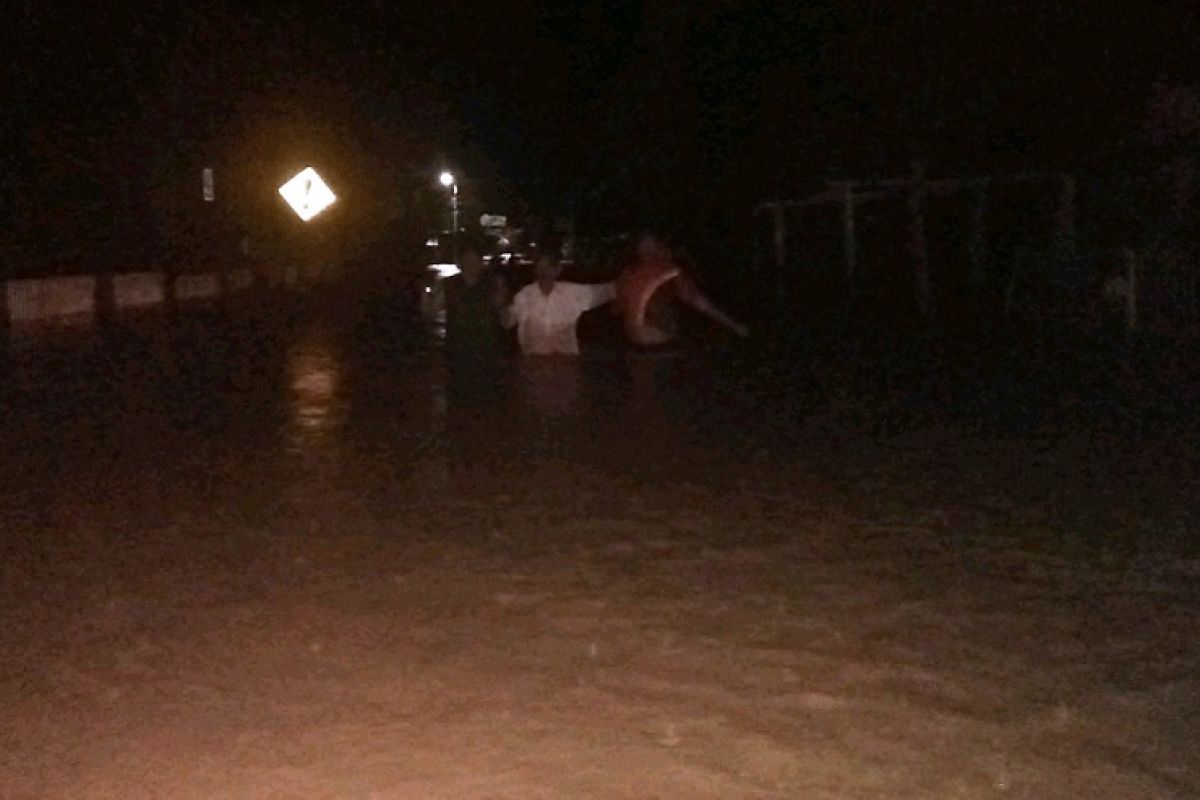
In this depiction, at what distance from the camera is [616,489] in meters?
11.5

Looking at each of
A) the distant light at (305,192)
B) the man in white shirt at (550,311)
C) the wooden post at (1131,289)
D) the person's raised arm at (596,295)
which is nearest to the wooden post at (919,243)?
the wooden post at (1131,289)

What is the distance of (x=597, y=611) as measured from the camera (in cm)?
797

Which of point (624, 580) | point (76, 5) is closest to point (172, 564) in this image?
point (624, 580)

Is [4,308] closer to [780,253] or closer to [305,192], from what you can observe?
[305,192]

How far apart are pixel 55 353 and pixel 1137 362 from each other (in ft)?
46.9

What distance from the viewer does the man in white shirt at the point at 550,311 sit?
2139cm

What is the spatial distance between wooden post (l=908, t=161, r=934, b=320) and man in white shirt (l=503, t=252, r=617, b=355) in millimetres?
6428

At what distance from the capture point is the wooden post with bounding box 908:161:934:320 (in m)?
26.5

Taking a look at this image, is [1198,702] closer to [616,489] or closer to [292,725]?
[292,725]

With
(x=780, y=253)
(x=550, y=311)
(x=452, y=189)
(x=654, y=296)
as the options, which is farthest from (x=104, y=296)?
(x=452, y=189)

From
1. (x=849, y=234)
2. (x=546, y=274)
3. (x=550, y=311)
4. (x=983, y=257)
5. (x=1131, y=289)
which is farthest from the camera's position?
(x=849, y=234)

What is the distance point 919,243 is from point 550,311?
7577mm

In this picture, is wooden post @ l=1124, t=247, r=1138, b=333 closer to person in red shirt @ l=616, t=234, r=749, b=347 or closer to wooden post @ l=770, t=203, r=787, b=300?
person in red shirt @ l=616, t=234, r=749, b=347

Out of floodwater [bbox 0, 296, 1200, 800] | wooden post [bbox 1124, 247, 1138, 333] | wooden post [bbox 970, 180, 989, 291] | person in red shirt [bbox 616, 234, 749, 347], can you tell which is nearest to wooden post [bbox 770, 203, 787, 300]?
wooden post [bbox 970, 180, 989, 291]
